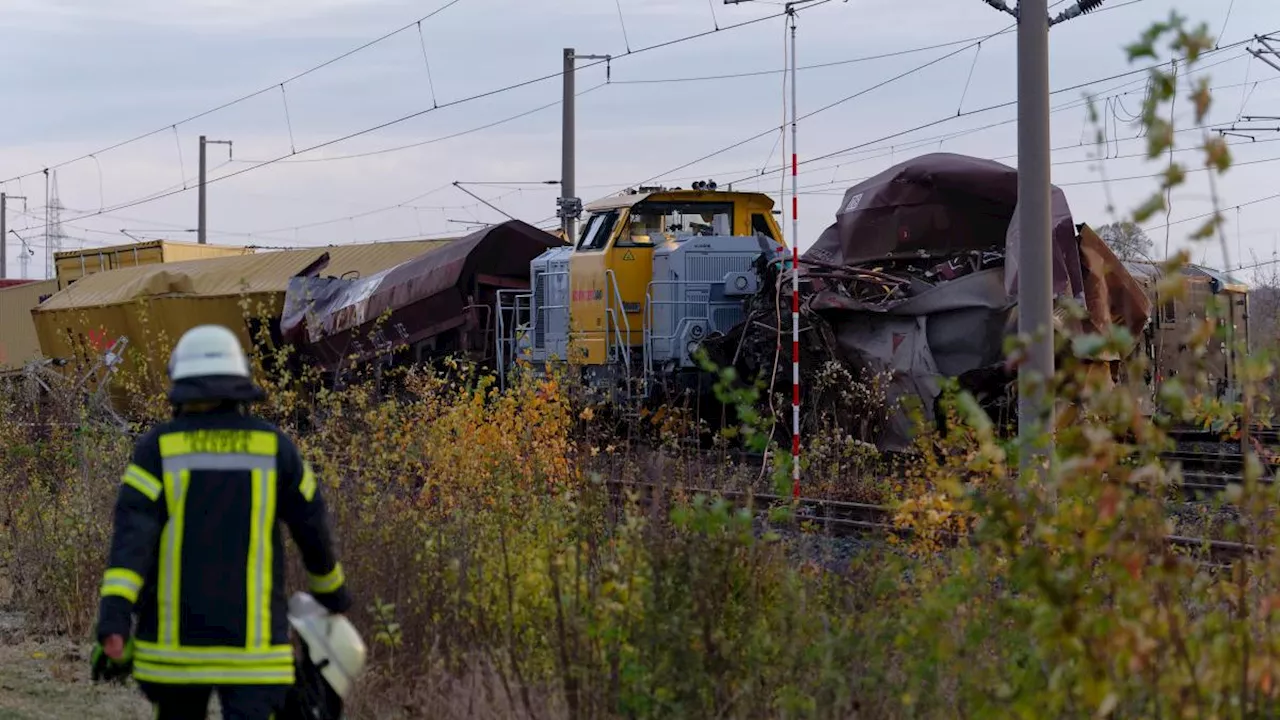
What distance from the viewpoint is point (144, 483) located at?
4.18 m

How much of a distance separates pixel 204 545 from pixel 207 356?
522 mm

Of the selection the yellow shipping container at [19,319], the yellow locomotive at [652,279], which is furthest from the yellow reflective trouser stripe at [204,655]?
the yellow shipping container at [19,319]

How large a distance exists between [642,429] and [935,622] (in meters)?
13.0

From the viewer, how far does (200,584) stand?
4.17 m

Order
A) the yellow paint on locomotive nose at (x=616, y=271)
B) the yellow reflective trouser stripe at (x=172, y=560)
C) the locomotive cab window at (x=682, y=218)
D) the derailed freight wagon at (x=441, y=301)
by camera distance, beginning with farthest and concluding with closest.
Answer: the derailed freight wagon at (x=441, y=301) < the locomotive cab window at (x=682, y=218) < the yellow paint on locomotive nose at (x=616, y=271) < the yellow reflective trouser stripe at (x=172, y=560)

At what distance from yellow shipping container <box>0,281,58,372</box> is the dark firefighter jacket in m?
31.6

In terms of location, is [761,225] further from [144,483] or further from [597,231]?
[144,483]

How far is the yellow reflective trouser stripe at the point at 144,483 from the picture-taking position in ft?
13.7

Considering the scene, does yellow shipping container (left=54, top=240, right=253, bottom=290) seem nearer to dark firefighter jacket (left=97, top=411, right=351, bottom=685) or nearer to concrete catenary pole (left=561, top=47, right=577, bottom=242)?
concrete catenary pole (left=561, top=47, right=577, bottom=242)

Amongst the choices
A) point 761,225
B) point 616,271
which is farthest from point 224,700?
point 761,225

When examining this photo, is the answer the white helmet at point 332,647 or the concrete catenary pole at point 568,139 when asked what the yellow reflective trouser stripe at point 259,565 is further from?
the concrete catenary pole at point 568,139

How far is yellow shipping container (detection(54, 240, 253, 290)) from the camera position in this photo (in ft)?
105

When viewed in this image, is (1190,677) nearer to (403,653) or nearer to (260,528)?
(260,528)

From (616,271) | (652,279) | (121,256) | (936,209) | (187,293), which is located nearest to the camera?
(936,209)
